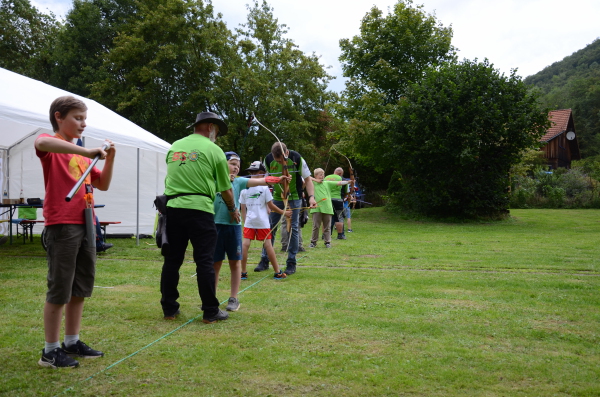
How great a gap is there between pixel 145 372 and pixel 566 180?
32.5 meters

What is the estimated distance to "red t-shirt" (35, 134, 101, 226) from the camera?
3.21 meters

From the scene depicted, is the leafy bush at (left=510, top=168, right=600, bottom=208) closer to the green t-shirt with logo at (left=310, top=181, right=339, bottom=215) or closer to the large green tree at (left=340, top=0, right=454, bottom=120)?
the large green tree at (left=340, top=0, right=454, bottom=120)

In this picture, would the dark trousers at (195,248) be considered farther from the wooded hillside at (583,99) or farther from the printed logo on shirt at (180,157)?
the wooded hillside at (583,99)

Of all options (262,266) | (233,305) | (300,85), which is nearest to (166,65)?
(300,85)

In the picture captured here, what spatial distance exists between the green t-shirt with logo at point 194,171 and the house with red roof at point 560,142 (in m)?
44.5

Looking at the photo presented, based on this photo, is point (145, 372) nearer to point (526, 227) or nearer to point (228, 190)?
point (228, 190)

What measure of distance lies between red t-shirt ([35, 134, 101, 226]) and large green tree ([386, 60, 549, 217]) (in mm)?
17919

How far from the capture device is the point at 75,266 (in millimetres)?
3291

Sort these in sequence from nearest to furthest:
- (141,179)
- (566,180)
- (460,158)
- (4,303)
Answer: (4,303) < (141,179) < (460,158) < (566,180)

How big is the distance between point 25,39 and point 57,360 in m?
34.0

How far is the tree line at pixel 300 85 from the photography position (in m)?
20.4

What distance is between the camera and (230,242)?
17.0 ft

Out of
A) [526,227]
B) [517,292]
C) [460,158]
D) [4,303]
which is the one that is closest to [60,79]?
[460,158]

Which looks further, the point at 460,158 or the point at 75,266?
the point at 460,158
